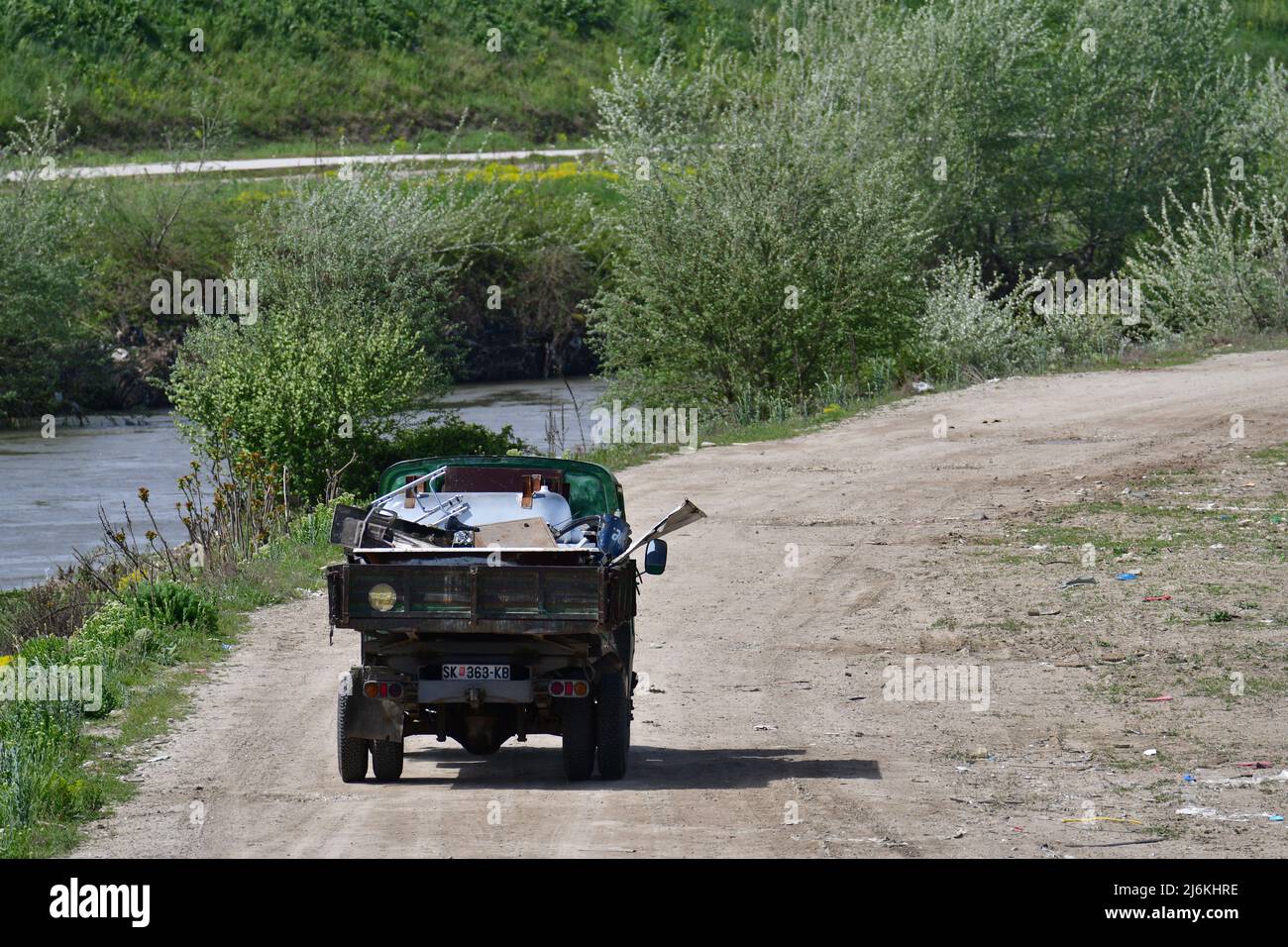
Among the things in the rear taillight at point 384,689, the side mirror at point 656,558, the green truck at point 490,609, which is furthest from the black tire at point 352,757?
the side mirror at point 656,558

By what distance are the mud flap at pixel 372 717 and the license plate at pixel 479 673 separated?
0.43m

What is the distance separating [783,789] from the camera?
33.6 feet

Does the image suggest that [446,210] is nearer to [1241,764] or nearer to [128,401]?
[128,401]

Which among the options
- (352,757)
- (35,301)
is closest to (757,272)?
(35,301)

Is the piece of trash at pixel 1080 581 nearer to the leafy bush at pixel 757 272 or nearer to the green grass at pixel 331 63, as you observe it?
the leafy bush at pixel 757 272

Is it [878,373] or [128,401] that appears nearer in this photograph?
[878,373]

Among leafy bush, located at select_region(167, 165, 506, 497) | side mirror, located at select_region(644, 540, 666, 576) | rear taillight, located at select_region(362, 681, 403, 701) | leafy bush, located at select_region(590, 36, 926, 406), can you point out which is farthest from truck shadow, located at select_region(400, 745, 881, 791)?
leafy bush, located at select_region(590, 36, 926, 406)

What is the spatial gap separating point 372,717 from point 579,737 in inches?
48.2

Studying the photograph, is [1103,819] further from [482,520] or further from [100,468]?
[100,468]

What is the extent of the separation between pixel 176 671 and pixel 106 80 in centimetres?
5102

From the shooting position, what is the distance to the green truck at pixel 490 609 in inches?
370

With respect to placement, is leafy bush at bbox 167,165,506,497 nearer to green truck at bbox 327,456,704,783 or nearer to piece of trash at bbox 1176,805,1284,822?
green truck at bbox 327,456,704,783

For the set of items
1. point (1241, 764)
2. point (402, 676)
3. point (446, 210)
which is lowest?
point (1241, 764)
